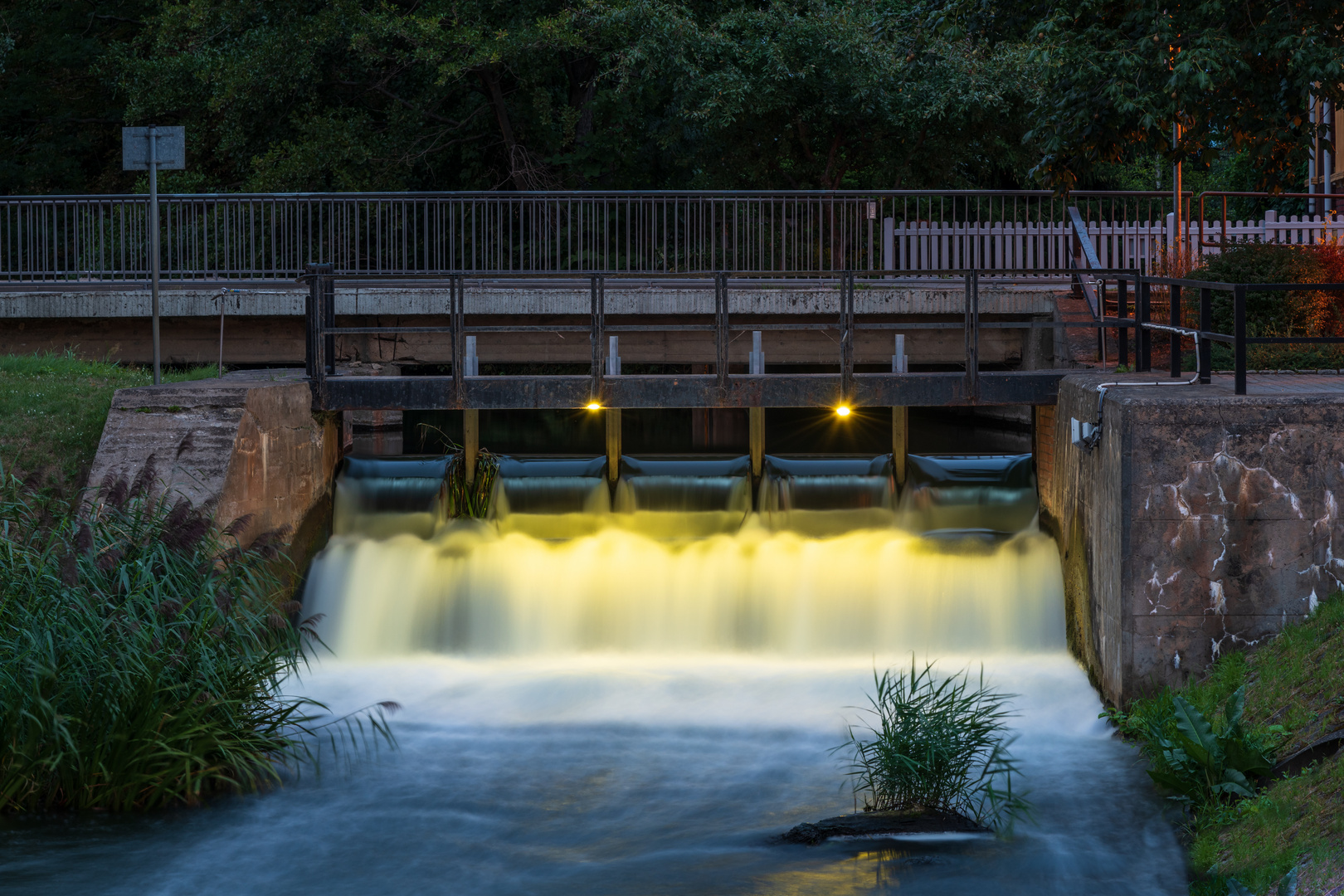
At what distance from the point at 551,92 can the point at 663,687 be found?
18733 mm

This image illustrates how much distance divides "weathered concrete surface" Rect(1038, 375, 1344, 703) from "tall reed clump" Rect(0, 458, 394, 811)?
19.7 ft

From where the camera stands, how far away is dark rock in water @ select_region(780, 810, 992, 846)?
26.5ft

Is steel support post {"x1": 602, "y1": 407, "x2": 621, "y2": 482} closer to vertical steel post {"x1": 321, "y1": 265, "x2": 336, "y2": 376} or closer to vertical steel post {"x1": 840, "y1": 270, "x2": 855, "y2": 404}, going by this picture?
vertical steel post {"x1": 840, "y1": 270, "x2": 855, "y2": 404}

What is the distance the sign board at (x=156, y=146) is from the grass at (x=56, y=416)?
2.36m

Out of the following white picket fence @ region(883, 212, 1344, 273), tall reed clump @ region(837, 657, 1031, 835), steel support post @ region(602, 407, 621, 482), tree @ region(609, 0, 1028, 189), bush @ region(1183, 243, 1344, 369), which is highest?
tree @ region(609, 0, 1028, 189)

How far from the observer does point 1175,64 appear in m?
13.1

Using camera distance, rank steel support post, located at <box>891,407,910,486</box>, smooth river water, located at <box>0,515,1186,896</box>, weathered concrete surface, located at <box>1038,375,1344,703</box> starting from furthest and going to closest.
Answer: steel support post, located at <box>891,407,910,486</box>
weathered concrete surface, located at <box>1038,375,1344,703</box>
smooth river water, located at <box>0,515,1186,896</box>

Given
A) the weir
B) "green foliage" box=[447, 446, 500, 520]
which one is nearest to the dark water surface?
the weir

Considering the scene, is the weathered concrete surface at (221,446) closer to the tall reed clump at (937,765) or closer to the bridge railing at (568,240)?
the tall reed clump at (937,765)

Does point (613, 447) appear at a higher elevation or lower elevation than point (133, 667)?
higher

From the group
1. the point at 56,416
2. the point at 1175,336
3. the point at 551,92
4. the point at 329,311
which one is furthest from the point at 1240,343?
the point at 551,92

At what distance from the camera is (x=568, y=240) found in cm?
→ 2095

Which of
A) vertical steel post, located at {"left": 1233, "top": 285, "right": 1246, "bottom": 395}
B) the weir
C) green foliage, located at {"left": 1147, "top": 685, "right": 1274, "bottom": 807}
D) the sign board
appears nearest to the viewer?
green foliage, located at {"left": 1147, "top": 685, "right": 1274, "bottom": 807}

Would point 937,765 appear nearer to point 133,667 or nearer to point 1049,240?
point 133,667
